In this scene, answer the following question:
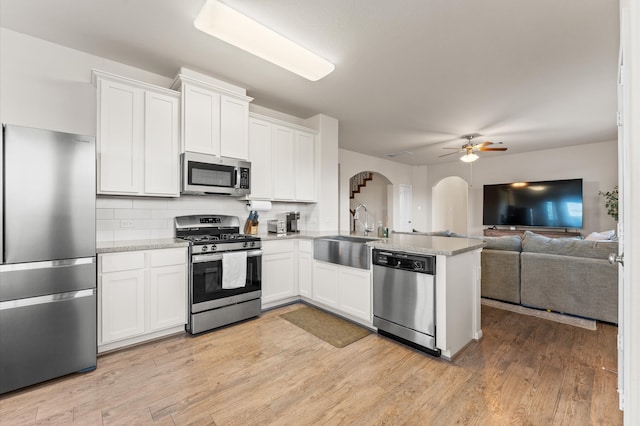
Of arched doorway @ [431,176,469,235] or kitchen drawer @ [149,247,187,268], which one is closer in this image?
kitchen drawer @ [149,247,187,268]

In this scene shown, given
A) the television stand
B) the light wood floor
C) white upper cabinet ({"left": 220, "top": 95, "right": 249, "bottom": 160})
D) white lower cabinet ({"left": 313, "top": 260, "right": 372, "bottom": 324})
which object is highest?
white upper cabinet ({"left": 220, "top": 95, "right": 249, "bottom": 160})

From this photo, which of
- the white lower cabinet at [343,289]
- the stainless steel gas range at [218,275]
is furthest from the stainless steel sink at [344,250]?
the stainless steel gas range at [218,275]

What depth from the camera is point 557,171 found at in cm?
661

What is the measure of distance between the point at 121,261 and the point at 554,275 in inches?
180

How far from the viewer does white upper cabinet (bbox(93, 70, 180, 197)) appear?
102 inches

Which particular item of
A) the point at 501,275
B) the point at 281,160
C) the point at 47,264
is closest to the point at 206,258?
the point at 47,264

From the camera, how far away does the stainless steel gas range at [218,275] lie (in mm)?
2785

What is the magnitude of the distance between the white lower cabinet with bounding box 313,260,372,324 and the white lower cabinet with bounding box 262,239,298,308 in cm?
34

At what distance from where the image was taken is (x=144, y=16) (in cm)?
219

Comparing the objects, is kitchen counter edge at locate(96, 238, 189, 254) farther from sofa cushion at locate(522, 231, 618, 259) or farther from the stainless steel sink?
sofa cushion at locate(522, 231, 618, 259)

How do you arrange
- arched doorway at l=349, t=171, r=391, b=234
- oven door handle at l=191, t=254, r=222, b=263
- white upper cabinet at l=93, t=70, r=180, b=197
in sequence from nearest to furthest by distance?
1. white upper cabinet at l=93, t=70, r=180, b=197
2. oven door handle at l=191, t=254, r=222, b=263
3. arched doorway at l=349, t=171, r=391, b=234

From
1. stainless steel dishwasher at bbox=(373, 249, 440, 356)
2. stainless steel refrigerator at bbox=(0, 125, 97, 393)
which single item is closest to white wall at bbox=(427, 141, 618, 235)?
stainless steel dishwasher at bbox=(373, 249, 440, 356)

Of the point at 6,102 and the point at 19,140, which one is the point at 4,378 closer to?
the point at 19,140

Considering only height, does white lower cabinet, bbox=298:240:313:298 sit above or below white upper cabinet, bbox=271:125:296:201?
below
